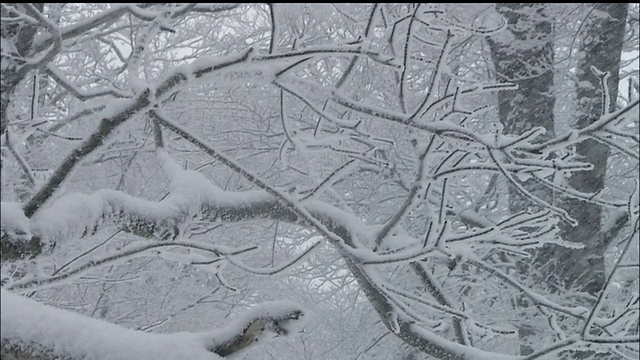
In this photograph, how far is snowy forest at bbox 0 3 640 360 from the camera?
2.01 metres

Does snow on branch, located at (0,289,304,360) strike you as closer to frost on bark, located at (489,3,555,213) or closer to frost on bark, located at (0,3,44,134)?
frost on bark, located at (0,3,44,134)

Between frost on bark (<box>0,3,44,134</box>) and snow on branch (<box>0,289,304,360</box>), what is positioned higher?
frost on bark (<box>0,3,44,134</box>)

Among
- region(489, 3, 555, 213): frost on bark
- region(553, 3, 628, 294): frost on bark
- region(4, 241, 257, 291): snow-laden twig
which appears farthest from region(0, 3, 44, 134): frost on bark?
region(553, 3, 628, 294): frost on bark

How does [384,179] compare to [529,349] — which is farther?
[384,179]

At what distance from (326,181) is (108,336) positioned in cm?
87

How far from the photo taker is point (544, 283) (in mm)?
4891

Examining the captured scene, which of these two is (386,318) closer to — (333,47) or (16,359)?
(333,47)

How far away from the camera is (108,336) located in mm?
1797

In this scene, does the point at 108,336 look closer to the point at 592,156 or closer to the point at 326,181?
the point at 326,181

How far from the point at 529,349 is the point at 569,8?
9.14 ft

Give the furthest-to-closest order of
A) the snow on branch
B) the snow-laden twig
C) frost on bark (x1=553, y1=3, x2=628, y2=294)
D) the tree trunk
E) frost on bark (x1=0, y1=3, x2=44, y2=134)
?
1. the tree trunk
2. frost on bark (x1=553, y1=3, x2=628, y2=294)
3. the snow-laden twig
4. frost on bark (x1=0, y1=3, x2=44, y2=134)
5. the snow on branch

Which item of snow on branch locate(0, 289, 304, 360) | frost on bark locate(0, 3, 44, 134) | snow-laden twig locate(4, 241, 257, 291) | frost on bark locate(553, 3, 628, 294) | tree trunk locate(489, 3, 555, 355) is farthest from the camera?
tree trunk locate(489, 3, 555, 355)

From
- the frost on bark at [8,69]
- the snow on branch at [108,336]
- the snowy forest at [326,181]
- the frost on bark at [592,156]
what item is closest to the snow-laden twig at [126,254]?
the snowy forest at [326,181]

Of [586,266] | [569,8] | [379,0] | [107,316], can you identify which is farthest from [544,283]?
[107,316]
